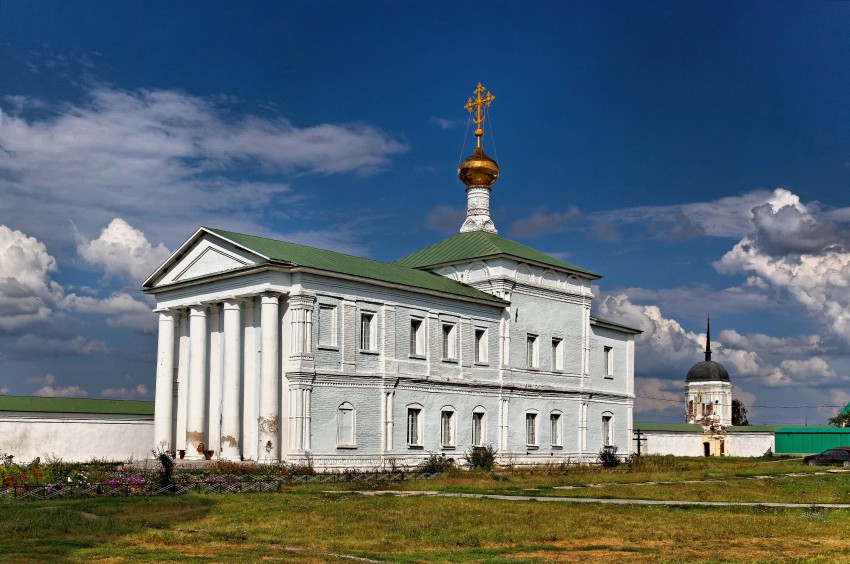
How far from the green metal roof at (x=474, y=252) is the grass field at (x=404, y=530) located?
778 inches

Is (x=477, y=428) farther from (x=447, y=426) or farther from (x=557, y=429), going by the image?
(x=557, y=429)

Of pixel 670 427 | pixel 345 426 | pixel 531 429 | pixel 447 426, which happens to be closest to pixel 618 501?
pixel 345 426

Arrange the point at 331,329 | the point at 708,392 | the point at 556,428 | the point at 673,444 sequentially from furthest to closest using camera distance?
the point at 708,392
the point at 673,444
the point at 556,428
the point at 331,329

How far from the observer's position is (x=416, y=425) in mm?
38781

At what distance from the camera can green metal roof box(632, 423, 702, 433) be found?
66.6 metres

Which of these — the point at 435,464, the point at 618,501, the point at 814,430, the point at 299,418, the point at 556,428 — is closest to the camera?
the point at 618,501

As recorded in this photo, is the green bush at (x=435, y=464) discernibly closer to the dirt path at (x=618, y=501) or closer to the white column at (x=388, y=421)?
the white column at (x=388, y=421)

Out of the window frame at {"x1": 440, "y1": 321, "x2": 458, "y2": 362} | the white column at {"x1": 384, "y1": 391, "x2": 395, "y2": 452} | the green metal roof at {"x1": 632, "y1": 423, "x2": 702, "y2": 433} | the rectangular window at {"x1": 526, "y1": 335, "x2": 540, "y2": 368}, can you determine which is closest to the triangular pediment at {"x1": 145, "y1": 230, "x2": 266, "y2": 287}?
the white column at {"x1": 384, "y1": 391, "x2": 395, "y2": 452}

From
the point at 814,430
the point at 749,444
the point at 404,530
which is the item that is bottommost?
the point at 749,444

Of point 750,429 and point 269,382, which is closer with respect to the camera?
point 269,382

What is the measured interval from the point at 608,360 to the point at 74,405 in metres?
25.4

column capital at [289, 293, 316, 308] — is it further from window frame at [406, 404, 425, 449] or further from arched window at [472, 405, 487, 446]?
arched window at [472, 405, 487, 446]

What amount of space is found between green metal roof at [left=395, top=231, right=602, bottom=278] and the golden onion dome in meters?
3.16

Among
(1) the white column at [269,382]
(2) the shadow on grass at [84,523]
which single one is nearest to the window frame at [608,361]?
(1) the white column at [269,382]
